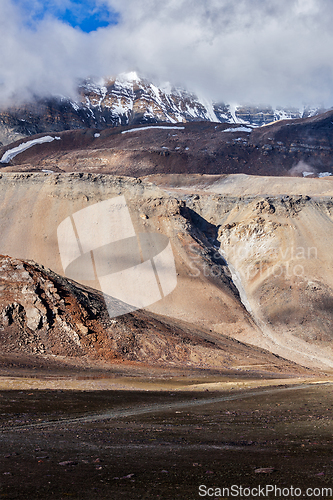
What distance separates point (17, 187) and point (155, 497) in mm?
66004

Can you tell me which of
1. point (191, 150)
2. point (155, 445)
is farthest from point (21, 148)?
point (155, 445)

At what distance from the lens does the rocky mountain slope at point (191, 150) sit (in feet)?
373

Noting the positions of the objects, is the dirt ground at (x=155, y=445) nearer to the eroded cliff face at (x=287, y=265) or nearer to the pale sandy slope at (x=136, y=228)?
the eroded cliff face at (x=287, y=265)

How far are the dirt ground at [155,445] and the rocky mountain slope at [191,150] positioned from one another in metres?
92.7

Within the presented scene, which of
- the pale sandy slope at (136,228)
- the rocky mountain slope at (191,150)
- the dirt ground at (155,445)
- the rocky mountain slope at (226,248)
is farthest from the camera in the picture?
the rocky mountain slope at (191,150)

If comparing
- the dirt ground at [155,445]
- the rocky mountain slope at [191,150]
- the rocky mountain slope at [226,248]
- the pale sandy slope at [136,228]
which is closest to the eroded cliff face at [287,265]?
the rocky mountain slope at [226,248]

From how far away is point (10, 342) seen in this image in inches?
1152

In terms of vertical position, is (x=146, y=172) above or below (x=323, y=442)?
above

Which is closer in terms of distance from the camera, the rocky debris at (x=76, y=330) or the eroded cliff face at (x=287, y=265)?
the rocky debris at (x=76, y=330)

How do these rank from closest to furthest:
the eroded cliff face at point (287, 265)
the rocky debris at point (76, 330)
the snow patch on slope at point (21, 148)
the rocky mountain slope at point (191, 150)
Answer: the rocky debris at point (76, 330)
the eroded cliff face at point (287, 265)
the rocky mountain slope at point (191, 150)
the snow patch on slope at point (21, 148)

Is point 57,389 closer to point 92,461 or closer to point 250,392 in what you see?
point 250,392

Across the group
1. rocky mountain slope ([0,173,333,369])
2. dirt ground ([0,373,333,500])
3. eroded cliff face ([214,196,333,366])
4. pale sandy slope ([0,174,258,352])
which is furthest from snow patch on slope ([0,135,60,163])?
dirt ground ([0,373,333,500])

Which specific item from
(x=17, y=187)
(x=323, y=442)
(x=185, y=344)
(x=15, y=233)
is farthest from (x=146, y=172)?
(x=323, y=442)

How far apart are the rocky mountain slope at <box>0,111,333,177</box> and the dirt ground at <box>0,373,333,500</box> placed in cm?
9267
